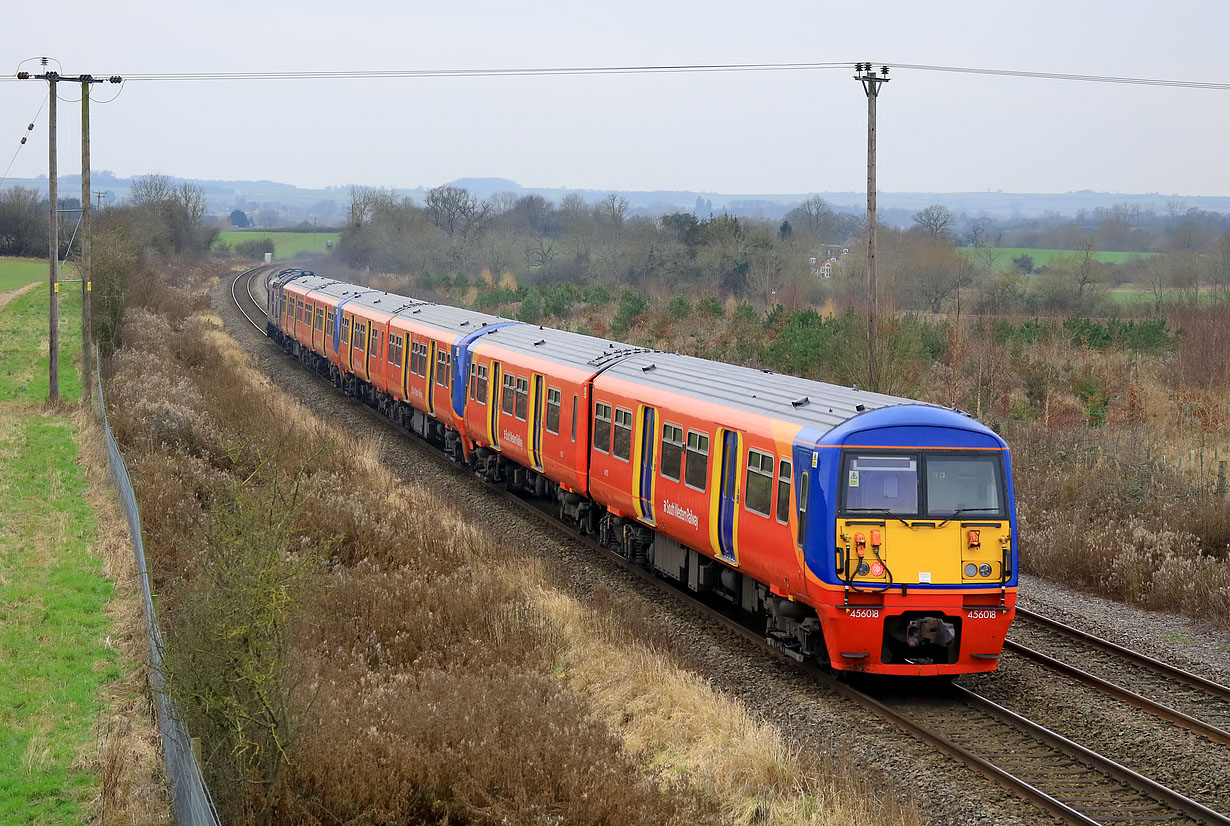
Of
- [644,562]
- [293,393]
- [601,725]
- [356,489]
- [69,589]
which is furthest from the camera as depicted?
[293,393]

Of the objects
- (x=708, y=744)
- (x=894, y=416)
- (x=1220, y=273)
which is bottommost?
(x=708, y=744)

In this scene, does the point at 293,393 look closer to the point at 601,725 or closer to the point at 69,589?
the point at 69,589

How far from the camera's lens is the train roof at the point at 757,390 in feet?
39.3

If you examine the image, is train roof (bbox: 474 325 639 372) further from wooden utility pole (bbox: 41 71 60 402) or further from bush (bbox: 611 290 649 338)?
bush (bbox: 611 290 649 338)

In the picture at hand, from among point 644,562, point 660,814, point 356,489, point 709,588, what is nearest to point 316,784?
point 660,814

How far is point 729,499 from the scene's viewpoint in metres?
13.0

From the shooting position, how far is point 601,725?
968 cm

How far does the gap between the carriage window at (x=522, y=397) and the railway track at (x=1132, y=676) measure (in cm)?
860

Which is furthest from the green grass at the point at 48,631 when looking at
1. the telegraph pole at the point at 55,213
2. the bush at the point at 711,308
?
the bush at the point at 711,308

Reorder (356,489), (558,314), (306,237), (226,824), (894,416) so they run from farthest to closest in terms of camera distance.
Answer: (306,237) → (558,314) → (356,489) → (894,416) → (226,824)

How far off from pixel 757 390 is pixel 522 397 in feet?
22.4

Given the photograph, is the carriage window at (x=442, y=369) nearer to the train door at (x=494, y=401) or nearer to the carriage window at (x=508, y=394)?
the train door at (x=494, y=401)

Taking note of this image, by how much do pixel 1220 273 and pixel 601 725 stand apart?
184 ft

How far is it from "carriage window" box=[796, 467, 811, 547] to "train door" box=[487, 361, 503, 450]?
10.3 m
